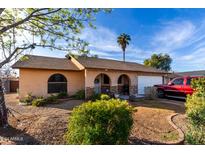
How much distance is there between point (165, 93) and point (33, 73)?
10492mm

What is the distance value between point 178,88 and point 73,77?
8.41 metres

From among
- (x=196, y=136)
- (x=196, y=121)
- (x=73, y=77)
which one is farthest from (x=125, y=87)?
(x=196, y=136)

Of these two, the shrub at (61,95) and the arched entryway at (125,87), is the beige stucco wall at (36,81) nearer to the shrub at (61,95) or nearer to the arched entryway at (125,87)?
the shrub at (61,95)

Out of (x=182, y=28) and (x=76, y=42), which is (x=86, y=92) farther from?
(x=182, y=28)

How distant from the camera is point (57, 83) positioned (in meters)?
15.0

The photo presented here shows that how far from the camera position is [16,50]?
682cm

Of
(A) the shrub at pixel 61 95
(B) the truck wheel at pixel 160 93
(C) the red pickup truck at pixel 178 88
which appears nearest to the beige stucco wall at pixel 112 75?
(A) the shrub at pixel 61 95

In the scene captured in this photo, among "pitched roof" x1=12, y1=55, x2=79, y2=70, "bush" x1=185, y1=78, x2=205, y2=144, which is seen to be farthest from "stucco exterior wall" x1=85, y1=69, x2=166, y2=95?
"bush" x1=185, y1=78, x2=205, y2=144

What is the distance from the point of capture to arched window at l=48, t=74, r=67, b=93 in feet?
48.3

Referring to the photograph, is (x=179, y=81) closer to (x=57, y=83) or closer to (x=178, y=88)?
(x=178, y=88)

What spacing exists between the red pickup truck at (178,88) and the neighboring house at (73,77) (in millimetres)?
3405

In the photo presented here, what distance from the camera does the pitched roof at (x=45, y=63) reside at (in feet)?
44.0

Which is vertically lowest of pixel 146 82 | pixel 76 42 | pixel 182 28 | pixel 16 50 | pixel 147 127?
pixel 147 127
